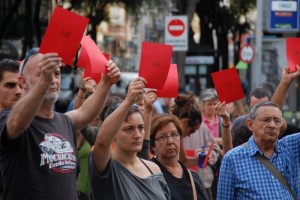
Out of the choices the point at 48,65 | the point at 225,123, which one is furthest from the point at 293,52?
the point at 48,65

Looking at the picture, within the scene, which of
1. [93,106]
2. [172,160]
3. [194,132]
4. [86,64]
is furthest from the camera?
[194,132]

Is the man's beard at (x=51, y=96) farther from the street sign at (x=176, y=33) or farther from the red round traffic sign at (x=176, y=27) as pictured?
the red round traffic sign at (x=176, y=27)

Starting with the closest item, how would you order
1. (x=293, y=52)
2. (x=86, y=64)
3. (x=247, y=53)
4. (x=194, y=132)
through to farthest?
(x=86, y=64)
(x=293, y=52)
(x=194, y=132)
(x=247, y=53)

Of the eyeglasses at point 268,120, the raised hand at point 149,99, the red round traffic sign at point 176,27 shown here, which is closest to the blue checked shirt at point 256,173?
the eyeglasses at point 268,120

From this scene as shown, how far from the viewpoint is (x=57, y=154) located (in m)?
5.07

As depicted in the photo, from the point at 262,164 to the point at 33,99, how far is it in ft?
7.20

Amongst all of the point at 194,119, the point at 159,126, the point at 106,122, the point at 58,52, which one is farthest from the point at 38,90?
the point at 194,119

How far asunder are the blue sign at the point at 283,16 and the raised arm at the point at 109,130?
15.6 metres

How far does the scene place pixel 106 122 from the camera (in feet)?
17.3

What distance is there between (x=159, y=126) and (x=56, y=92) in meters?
1.75

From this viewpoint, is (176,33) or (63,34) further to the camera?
(176,33)

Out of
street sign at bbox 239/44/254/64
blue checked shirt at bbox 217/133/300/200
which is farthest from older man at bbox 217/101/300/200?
street sign at bbox 239/44/254/64

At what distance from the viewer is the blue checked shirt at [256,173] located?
6309 mm

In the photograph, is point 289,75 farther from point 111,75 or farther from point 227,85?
point 111,75
